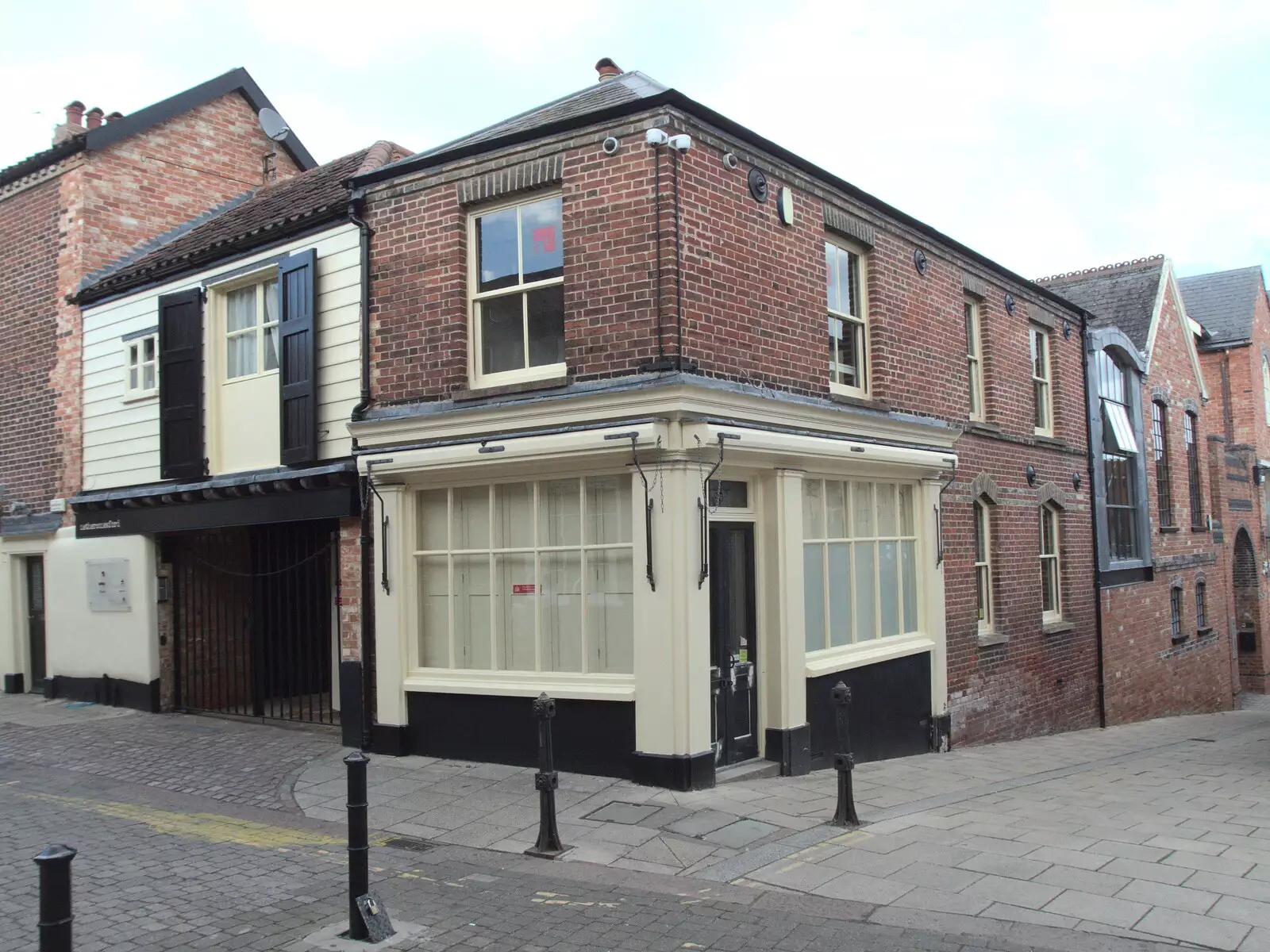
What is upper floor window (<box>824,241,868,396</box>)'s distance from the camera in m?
11.1

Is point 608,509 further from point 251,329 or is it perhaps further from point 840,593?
point 251,329

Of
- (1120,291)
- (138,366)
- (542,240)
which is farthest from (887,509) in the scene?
(1120,291)

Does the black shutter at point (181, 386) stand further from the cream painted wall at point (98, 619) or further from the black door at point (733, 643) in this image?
the black door at point (733, 643)

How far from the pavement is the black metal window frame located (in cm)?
1950

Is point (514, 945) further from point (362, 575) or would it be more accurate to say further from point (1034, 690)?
point (1034, 690)

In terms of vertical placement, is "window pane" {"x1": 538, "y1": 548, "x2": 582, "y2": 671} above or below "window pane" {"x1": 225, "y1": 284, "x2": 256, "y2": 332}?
below

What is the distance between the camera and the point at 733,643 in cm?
948

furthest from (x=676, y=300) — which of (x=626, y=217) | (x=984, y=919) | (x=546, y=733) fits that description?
(x=984, y=919)

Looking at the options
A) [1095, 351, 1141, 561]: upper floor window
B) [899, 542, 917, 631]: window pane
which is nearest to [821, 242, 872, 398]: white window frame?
[899, 542, 917, 631]: window pane

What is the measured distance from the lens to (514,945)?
5418 millimetres

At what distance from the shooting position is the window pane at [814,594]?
1020 centimetres

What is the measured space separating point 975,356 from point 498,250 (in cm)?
730

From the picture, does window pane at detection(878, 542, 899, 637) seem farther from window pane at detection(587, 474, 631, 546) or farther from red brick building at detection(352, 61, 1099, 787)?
window pane at detection(587, 474, 631, 546)

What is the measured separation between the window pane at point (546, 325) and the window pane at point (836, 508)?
3142 millimetres
